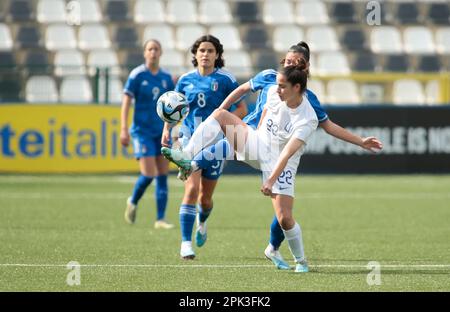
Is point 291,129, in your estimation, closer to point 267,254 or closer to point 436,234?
point 267,254

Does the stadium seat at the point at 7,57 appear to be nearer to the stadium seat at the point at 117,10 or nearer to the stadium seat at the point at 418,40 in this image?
the stadium seat at the point at 117,10

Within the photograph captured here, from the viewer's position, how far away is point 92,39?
80.6 feet

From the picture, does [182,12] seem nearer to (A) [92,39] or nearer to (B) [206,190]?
(A) [92,39]

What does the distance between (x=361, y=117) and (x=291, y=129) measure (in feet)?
40.0

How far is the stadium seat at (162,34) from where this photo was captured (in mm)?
24656

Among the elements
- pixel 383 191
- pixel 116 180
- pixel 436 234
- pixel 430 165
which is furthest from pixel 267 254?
pixel 430 165

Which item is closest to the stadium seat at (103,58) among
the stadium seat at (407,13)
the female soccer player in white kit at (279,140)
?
the stadium seat at (407,13)

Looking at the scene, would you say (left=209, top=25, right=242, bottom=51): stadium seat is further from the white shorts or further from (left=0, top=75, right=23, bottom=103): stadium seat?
the white shorts

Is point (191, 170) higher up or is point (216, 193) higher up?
point (191, 170)

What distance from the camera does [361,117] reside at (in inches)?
814

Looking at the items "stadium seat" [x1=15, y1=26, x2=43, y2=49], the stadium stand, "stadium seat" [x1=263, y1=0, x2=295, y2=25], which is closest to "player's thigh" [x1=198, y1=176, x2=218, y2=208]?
the stadium stand

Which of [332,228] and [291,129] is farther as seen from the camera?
[332,228]

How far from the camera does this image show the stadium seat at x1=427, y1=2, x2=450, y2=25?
88.4 ft

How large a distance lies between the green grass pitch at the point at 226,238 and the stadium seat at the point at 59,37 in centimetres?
536
